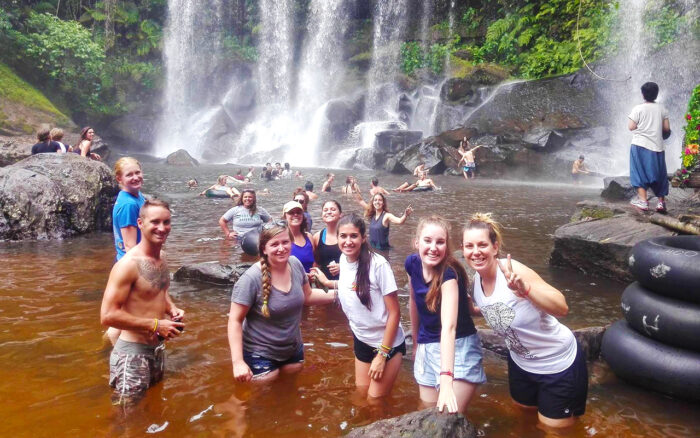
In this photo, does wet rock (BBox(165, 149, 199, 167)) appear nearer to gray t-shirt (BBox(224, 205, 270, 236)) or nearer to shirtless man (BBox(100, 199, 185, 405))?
gray t-shirt (BBox(224, 205, 270, 236))

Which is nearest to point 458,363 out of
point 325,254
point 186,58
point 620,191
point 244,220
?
point 325,254

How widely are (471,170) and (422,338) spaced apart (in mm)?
19110

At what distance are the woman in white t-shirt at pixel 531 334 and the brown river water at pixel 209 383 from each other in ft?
0.74

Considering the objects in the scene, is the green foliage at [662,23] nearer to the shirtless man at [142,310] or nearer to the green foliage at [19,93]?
the shirtless man at [142,310]

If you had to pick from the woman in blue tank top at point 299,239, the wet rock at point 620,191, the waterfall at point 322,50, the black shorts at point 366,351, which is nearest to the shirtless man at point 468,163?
the wet rock at point 620,191

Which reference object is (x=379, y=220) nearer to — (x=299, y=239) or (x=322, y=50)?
(x=299, y=239)

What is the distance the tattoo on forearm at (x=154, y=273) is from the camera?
10.9 ft

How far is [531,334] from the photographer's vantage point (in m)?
3.09

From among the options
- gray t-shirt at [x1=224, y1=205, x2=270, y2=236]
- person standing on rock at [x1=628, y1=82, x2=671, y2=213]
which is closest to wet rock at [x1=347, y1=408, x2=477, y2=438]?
gray t-shirt at [x1=224, y1=205, x2=270, y2=236]

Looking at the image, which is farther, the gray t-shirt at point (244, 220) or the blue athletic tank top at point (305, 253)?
the gray t-shirt at point (244, 220)

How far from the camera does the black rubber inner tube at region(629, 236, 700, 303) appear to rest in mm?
3711

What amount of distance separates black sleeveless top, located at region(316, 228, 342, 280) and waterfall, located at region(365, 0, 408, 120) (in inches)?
1022

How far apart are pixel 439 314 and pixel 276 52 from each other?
126ft

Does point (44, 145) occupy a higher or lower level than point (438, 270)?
higher
